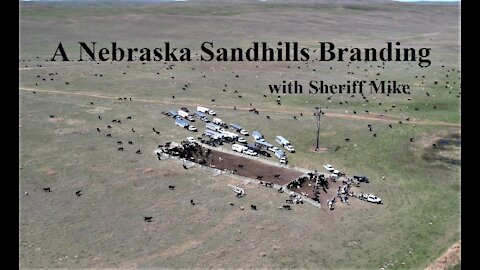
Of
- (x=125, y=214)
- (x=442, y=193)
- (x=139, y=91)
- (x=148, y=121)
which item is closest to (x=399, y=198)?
(x=442, y=193)

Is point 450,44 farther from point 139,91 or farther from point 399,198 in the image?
point 399,198

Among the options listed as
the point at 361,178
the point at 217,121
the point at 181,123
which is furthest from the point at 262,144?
the point at 181,123

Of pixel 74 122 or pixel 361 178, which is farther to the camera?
pixel 74 122

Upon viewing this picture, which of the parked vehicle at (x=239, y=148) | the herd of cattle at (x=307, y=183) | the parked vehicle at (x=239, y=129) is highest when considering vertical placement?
the parked vehicle at (x=239, y=129)

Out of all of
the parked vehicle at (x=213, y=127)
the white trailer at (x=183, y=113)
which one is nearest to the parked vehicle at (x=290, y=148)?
the parked vehicle at (x=213, y=127)

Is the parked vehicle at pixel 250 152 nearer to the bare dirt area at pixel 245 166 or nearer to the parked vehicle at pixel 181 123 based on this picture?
the bare dirt area at pixel 245 166

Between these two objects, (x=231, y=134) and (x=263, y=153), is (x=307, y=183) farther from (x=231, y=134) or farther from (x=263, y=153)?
(x=231, y=134)

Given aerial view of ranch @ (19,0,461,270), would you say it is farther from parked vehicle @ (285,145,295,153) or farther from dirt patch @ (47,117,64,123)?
parked vehicle @ (285,145,295,153)
